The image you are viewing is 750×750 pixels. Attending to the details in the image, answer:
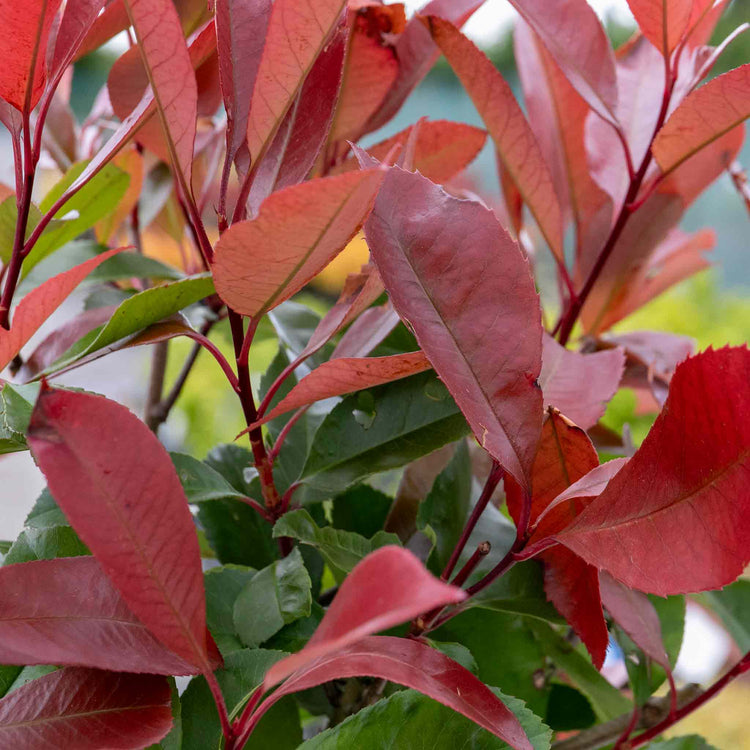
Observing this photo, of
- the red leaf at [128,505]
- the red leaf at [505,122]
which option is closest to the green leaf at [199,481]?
the red leaf at [128,505]

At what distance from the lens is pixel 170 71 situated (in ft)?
0.94

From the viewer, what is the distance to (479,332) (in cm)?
29

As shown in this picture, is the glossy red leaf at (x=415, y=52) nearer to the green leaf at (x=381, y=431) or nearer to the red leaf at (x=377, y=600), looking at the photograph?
the green leaf at (x=381, y=431)

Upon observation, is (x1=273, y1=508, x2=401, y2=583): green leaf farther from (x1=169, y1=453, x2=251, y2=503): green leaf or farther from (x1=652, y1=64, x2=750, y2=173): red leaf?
(x1=652, y1=64, x2=750, y2=173): red leaf

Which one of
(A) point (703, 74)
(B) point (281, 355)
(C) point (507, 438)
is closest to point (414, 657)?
(C) point (507, 438)

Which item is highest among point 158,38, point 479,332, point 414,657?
point 158,38

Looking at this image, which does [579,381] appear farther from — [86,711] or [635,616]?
[86,711]

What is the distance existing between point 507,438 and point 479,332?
42mm

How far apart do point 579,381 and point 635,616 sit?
0.39 feet

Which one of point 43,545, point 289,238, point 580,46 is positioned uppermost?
point 580,46

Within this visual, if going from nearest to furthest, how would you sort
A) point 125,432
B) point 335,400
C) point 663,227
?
point 125,432 → point 335,400 → point 663,227

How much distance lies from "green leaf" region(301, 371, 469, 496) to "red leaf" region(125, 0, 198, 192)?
5.2 inches

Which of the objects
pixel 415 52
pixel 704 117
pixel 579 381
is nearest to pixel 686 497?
pixel 579 381

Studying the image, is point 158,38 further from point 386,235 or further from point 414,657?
point 414,657
